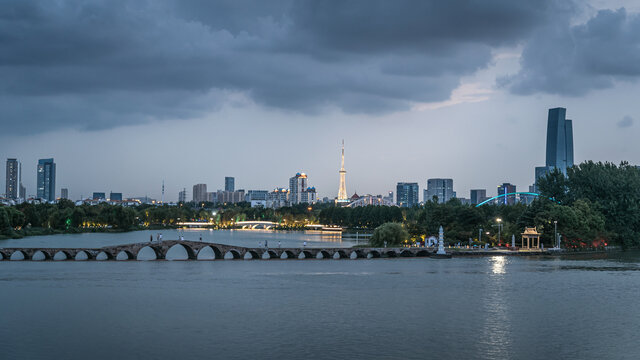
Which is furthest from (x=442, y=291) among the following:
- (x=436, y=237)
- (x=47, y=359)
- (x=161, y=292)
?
(x=436, y=237)

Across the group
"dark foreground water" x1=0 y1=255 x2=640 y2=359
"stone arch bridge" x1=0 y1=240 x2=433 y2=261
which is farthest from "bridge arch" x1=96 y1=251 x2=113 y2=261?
"dark foreground water" x1=0 y1=255 x2=640 y2=359

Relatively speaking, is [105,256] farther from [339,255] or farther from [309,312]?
[309,312]

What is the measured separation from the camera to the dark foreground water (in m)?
38.1

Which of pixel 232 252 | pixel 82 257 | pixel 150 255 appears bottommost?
pixel 150 255

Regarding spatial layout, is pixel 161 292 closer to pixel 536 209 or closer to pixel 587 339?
pixel 587 339

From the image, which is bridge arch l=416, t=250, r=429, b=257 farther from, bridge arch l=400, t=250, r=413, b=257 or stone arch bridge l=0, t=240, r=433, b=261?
bridge arch l=400, t=250, r=413, b=257

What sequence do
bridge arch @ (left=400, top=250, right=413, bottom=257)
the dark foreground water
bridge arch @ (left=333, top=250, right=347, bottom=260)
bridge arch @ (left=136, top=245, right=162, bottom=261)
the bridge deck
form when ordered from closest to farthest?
the dark foreground water
the bridge deck
bridge arch @ (left=136, top=245, right=162, bottom=261)
bridge arch @ (left=333, top=250, right=347, bottom=260)
bridge arch @ (left=400, top=250, right=413, bottom=257)

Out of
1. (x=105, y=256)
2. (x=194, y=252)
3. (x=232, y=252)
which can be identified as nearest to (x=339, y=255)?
(x=232, y=252)

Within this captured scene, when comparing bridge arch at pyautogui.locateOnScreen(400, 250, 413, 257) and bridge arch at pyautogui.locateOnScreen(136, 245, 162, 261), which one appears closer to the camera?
bridge arch at pyautogui.locateOnScreen(136, 245, 162, 261)

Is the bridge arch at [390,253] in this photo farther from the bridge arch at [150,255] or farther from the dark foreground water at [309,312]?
the bridge arch at [150,255]

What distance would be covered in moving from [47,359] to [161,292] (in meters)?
23.8

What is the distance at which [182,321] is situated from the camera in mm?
45688

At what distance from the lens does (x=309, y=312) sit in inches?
1976

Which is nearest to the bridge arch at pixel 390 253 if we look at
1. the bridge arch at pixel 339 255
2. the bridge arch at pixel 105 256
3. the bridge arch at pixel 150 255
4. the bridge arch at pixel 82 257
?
the bridge arch at pixel 339 255
